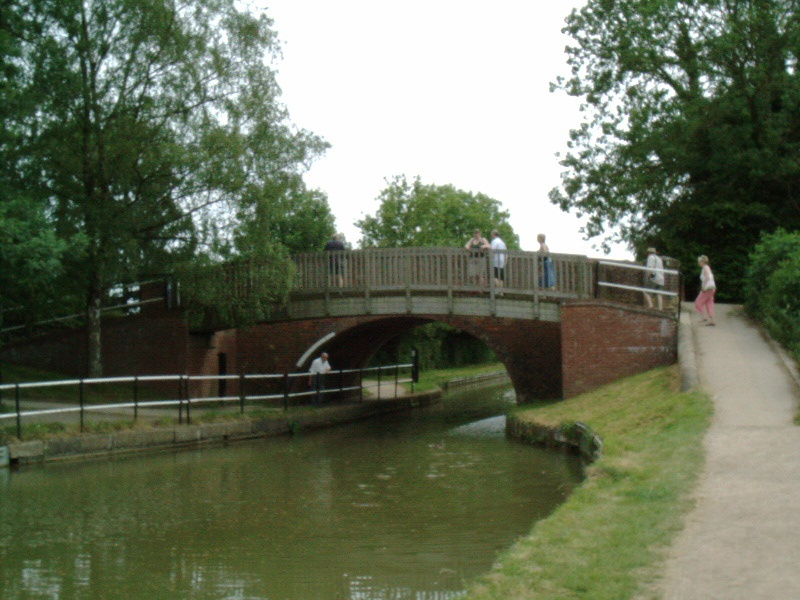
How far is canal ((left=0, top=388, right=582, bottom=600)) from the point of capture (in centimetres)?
769

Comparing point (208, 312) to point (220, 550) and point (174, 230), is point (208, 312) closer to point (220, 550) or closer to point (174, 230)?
point (174, 230)

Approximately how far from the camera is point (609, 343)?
1988cm

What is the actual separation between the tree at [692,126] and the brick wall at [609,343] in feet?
23.3

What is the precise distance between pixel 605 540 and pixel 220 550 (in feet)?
10.6

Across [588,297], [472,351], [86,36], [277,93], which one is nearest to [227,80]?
[277,93]

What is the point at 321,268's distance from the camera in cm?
2275

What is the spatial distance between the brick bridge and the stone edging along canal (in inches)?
83.2

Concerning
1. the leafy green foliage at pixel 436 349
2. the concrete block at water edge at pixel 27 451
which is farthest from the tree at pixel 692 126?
the concrete block at water edge at pixel 27 451

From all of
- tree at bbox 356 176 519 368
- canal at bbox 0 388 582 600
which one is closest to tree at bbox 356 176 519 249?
tree at bbox 356 176 519 368

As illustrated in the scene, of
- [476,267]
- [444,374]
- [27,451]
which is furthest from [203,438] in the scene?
[444,374]

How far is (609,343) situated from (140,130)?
922 cm

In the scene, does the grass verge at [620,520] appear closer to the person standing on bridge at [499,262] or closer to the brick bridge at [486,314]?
the brick bridge at [486,314]

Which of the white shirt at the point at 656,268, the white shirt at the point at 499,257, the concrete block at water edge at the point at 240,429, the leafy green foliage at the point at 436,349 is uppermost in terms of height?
the white shirt at the point at 499,257

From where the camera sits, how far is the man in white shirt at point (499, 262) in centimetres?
2144
